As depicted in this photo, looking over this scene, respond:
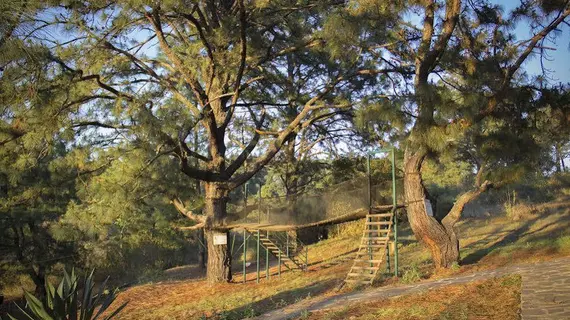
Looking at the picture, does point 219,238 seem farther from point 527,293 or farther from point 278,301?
point 527,293

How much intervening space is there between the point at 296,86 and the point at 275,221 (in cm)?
414

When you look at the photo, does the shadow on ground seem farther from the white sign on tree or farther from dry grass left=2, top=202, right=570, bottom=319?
the white sign on tree

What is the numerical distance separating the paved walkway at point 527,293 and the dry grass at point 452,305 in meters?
0.18

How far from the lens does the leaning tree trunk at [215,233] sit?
44.8 ft

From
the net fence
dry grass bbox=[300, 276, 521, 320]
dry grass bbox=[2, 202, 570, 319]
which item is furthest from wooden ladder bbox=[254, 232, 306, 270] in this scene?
dry grass bbox=[300, 276, 521, 320]

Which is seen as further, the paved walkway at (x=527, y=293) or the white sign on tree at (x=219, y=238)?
the white sign on tree at (x=219, y=238)

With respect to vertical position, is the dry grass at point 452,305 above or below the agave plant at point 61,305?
below

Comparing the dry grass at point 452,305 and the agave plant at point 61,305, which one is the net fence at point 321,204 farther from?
the agave plant at point 61,305

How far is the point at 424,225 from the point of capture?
976 centimetres

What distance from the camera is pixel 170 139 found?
10812mm

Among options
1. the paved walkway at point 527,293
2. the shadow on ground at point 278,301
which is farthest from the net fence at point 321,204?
the paved walkway at point 527,293

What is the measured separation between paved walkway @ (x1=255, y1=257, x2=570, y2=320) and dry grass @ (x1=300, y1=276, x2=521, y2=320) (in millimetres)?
175

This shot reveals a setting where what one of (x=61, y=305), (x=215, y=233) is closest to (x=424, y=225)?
(x=215, y=233)

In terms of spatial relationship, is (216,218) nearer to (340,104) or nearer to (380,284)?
(340,104)
